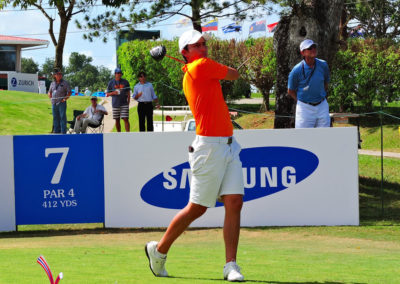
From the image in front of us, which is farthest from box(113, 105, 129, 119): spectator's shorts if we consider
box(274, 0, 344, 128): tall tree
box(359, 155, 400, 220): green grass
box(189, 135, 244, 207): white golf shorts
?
box(189, 135, 244, 207): white golf shorts

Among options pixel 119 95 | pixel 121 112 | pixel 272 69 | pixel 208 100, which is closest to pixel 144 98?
pixel 119 95

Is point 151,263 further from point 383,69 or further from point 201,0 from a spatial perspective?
point 383,69

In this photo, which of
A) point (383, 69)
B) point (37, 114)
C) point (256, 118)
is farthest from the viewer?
point (37, 114)

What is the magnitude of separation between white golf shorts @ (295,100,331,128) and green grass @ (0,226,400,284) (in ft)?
5.16

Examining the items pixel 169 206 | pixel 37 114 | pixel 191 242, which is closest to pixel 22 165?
pixel 169 206

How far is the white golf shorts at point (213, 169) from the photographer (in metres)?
5.17

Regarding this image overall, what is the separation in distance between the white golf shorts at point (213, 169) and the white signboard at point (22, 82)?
59.0 m

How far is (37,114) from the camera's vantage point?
35688 millimetres

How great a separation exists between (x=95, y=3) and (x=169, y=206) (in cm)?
1536

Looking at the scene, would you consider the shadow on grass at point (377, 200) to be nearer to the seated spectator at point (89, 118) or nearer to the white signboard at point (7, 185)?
the white signboard at point (7, 185)

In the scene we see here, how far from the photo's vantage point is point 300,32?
1331 centimetres

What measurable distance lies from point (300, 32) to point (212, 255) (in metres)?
7.35

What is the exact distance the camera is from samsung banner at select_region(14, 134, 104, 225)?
9.84 meters

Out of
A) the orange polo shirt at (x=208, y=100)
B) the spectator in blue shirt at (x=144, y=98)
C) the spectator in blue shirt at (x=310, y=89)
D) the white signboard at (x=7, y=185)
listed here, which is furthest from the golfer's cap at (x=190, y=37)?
the spectator in blue shirt at (x=144, y=98)
